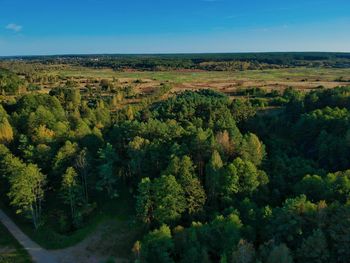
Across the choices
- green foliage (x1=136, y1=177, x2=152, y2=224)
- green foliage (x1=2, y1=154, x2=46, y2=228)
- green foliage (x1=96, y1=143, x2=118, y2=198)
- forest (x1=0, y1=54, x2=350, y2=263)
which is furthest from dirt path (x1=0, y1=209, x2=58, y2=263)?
green foliage (x1=96, y1=143, x2=118, y2=198)

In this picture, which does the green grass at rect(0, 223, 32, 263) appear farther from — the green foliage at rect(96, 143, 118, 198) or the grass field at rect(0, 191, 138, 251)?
the green foliage at rect(96, 143, 118, 198)

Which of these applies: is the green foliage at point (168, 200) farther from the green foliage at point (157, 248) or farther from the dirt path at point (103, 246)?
the dirt path at point (103, 246)

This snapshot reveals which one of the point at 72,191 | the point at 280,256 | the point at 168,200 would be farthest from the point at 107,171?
the point at 280,256

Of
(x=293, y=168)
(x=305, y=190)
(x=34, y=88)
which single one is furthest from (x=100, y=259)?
(x=34, y=88)

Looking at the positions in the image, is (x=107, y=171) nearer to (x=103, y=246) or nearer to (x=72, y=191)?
(x=72, y=191)

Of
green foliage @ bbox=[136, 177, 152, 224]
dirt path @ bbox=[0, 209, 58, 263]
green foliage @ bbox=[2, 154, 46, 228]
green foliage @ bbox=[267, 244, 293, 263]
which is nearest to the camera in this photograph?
green foliage @ bbox=[267, 244, 293, 263]

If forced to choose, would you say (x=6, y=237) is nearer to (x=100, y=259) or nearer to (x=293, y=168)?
(x=100, y=259)
